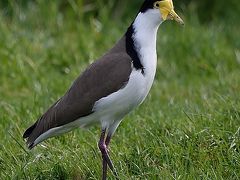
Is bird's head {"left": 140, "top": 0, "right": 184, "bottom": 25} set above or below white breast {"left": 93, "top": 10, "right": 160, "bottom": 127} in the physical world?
above

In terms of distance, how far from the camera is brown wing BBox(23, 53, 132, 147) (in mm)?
5203

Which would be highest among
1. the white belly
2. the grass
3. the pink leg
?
the white belly

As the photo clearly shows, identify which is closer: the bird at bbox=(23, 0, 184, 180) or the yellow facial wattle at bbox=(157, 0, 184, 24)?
the bird at bbox=(23, 0, 184, 180)

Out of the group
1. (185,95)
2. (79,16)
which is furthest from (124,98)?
(79,16)

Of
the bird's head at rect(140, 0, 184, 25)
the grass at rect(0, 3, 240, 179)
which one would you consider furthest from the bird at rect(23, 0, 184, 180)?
the grass at rect(0, 3, 240, 179)

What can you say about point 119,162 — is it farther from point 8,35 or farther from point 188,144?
point 8,35

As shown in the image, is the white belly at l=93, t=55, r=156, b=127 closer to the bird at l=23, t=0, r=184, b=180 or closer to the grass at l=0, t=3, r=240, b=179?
the bird at l=23, t=0, r=184, b=180

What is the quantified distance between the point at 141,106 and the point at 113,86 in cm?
173

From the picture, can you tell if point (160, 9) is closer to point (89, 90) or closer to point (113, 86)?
point (113, 86)

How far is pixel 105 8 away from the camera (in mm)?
9555

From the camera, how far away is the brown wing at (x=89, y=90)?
17.1 feet

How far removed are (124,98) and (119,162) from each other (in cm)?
50

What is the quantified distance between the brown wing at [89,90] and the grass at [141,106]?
0.26 metres

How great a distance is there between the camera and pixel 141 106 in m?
6.91
